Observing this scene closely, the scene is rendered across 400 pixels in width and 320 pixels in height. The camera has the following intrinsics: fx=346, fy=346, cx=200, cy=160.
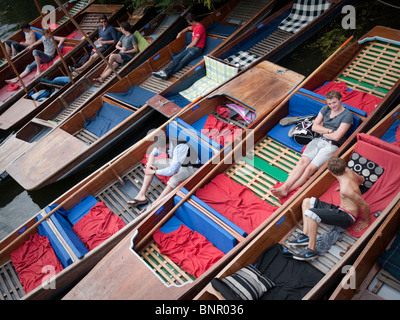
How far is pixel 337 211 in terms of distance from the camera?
12.3ft

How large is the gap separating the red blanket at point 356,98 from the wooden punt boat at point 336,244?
82 cm

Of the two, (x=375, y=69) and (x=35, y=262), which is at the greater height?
(x=375, y=69)

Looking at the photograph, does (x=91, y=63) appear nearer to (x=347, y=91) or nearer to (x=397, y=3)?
(x=347, y=91)

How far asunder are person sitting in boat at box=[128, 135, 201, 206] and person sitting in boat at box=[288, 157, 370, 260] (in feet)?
5.87

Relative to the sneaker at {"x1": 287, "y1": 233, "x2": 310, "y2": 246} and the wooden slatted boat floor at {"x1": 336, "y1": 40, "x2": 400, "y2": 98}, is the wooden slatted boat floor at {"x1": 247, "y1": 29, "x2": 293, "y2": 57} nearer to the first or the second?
the wooden slatted boat floor at {"x1": 336, "y1": 40, "x2": 400, "y2": 98}

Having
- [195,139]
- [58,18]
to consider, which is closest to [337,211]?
[195,139]

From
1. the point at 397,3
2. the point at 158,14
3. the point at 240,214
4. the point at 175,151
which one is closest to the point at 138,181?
the point at 175,151

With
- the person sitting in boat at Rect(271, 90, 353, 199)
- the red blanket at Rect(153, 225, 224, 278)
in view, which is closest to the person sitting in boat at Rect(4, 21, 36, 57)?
the red blanket at Rect(153, 225, 224, 278)

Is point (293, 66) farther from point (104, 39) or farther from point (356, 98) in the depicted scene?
point (104, 39)

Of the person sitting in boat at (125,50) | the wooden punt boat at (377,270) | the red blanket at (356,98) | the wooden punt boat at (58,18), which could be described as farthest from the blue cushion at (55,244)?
the wooden punt boat at (58,18)

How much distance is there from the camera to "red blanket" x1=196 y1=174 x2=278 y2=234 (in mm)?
4340

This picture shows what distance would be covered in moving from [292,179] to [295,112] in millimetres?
1439

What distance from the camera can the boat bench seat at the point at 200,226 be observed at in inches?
158
